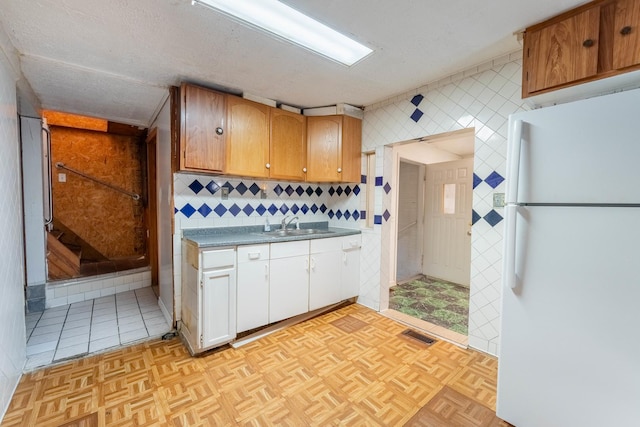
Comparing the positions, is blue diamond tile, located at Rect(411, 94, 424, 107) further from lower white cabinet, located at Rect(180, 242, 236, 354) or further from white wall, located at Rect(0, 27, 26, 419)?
white wall, located at Rect(0, 27, 26, 419)

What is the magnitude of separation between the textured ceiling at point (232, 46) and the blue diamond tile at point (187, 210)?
3.50ft

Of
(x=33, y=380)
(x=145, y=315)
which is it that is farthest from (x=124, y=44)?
(x=145, y=315)

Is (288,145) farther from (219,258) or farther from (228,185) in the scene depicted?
(219,258)

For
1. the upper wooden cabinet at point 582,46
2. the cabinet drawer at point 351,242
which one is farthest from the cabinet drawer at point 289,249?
the upper wooden cabinet at point 582,46

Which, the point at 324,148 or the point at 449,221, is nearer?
the point at 324,148

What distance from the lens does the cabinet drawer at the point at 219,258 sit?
198 cm

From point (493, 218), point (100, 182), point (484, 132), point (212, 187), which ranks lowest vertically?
point (493, 218)

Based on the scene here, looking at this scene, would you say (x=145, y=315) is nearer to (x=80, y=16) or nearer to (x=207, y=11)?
(x=80, y=16)

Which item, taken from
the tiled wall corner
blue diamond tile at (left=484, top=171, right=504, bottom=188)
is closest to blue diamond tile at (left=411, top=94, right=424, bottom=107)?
blue diamond tile at (left=484, top=171, right=504, bottom=188)

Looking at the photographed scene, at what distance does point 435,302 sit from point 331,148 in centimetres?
221

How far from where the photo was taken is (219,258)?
2031 millimetres

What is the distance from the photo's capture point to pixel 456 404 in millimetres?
1558

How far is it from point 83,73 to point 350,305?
3247 millimetres

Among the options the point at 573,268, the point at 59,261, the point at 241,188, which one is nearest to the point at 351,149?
the point at 241,188
